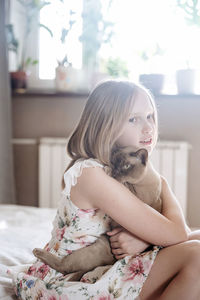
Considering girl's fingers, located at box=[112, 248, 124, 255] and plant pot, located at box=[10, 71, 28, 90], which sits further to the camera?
plant pot, located at box=[10, 71, 28, 90]

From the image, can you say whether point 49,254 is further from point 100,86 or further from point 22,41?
point 22,41

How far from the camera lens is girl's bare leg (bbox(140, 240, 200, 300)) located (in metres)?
0.89

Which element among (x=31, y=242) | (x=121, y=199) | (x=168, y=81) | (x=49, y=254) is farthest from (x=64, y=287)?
(x=168, y=81)

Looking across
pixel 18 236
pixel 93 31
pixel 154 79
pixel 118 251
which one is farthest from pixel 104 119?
pixel 93 31

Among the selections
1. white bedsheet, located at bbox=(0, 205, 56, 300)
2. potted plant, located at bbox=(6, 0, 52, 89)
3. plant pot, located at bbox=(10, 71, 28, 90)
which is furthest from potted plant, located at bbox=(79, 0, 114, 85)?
white bedsheet, located at bbox=(0, 205, 56, 300)

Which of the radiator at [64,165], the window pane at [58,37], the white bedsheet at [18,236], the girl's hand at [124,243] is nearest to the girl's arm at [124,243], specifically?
the girl's hand at [124,243]

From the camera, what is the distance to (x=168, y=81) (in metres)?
2.31

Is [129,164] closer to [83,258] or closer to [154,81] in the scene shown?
[83,258]

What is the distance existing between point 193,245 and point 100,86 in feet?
1.61

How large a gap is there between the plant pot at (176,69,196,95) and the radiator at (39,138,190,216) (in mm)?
290

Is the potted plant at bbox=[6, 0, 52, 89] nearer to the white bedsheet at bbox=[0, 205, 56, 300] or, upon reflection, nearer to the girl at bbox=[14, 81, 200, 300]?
the white bedsheet at bbox=[0, 205, 56, 300]

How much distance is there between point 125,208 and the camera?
987mm

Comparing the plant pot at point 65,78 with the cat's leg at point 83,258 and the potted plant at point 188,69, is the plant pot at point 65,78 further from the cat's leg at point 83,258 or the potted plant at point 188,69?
the cat's leg at point 83,258

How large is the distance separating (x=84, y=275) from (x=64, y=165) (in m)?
1.28
